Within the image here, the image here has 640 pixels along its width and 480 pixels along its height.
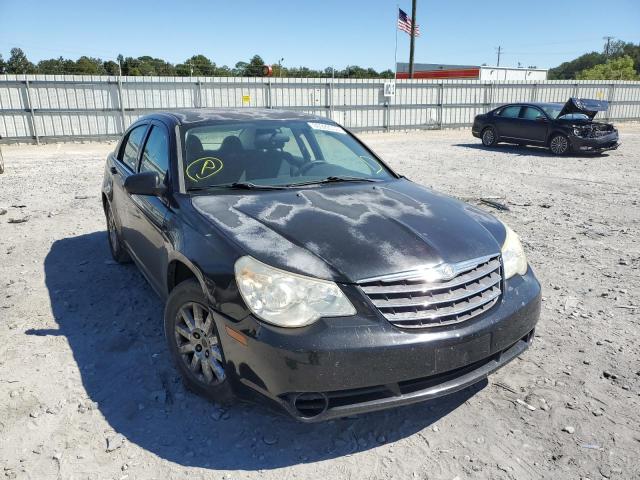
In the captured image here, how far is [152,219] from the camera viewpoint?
3.52 metres

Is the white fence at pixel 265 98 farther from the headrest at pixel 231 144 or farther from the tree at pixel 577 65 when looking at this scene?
the tree at pixel 577 65

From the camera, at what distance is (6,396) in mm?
2986

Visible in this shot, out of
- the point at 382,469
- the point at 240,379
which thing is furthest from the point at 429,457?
the point at 240,379

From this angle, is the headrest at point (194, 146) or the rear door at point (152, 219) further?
the headrest at point (194, 146)

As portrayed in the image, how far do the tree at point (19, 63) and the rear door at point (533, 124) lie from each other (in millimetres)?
70793

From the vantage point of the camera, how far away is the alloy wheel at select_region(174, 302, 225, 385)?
2709 millimetres

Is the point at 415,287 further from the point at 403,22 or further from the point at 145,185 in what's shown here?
the point at 403,22

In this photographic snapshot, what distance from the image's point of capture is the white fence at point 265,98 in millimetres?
17141

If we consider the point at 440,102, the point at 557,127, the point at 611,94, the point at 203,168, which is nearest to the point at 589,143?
the point at 557,127

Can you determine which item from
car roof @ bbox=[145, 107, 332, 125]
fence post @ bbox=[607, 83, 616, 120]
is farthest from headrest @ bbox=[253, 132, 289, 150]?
fence post @ bbox=[607, 83, 616, 120]

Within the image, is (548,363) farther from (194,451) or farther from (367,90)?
(367,90)

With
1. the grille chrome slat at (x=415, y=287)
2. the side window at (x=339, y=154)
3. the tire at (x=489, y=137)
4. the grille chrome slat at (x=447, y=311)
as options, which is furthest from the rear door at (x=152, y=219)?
the tire at (x=489, y=137)

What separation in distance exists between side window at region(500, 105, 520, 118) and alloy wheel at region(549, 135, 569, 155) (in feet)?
5.19

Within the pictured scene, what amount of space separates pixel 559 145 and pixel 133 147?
42.1 feet
